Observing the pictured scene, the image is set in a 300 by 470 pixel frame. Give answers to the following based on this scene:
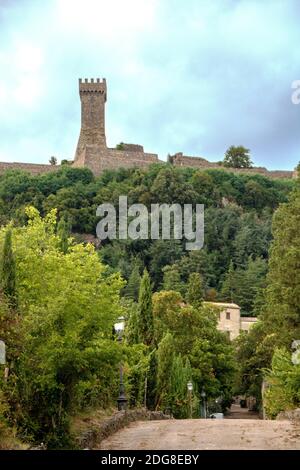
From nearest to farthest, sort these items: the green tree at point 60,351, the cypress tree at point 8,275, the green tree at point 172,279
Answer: the green tree at point 60,351
the cypress tree at point 8,275
the green tree at point 172,279

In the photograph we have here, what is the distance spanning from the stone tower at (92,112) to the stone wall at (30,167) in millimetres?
6432

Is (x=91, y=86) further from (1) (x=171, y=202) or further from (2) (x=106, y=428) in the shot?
(2) (x=106, y=428)

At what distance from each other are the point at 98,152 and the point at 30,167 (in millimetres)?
9303

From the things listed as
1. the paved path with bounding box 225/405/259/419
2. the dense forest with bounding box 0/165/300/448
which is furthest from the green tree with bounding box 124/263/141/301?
the paved path with bounding box 225/405/259/419

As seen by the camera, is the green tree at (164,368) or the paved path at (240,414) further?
the paved path at (240,414)

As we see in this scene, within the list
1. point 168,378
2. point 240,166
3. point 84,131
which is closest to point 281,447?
point 168,378

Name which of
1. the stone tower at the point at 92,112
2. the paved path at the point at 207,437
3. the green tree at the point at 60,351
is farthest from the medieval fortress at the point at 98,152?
the green tree at the point at 60,351

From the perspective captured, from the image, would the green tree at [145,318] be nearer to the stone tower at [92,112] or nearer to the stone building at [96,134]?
the stone building at [96,134]

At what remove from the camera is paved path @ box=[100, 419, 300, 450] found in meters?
14.2

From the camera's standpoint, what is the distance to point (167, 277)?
84.9 meters

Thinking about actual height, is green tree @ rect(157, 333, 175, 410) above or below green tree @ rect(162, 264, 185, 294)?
below

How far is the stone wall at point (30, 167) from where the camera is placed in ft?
370

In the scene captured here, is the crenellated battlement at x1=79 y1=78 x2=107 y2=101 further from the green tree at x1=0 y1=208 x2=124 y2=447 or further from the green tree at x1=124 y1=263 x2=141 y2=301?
the green tree at x1=0 y1=208 x2=124 y2=447
